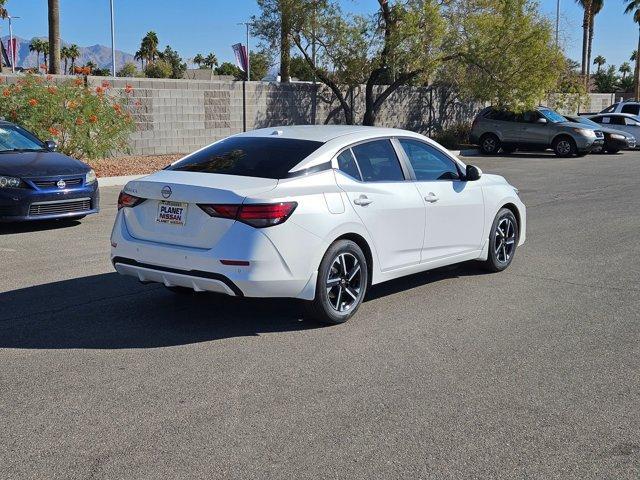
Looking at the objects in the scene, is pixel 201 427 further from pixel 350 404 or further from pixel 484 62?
pixel 484 62

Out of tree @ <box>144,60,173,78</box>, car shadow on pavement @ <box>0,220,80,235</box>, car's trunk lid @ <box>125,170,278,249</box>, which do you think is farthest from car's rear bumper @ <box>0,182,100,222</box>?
tree @ <box>144,60,173,78</box>

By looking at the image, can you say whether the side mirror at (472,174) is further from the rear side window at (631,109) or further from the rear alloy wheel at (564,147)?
Result: the rear side window at (631,109)

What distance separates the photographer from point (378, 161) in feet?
23.2

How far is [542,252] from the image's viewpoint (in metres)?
9.94

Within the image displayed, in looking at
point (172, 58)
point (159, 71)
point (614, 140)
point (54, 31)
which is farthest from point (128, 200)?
point (172, 58)

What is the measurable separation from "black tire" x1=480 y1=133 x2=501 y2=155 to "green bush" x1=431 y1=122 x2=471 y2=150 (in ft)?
5.15

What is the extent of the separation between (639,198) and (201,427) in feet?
44.2

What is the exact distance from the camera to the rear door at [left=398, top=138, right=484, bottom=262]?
291 inches

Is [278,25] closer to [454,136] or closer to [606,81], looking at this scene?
[454,136]

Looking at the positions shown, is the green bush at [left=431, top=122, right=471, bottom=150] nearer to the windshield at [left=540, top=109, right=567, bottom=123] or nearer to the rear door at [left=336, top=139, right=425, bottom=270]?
the windshield at [left=540, top=109, right=567, bottom=123]

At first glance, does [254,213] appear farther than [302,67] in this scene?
No

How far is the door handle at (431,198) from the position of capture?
731cm

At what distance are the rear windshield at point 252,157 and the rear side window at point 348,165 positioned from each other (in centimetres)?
23

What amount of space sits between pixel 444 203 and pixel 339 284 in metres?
1.67
